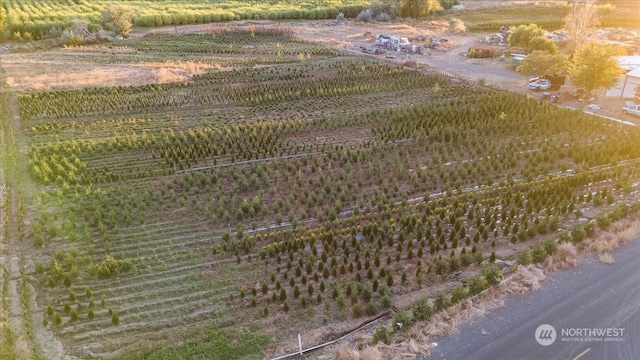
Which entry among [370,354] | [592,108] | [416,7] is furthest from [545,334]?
[416,7]

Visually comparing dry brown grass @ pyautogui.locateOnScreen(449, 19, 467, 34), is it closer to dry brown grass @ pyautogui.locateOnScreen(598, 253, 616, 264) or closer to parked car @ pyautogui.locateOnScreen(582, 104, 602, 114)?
parked car @ pyautogui.locateOnScreen(582, 104, 602, 114)

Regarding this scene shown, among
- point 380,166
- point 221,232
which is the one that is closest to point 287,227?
point 221,232

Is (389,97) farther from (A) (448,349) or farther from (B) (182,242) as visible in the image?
(A) (448,349)

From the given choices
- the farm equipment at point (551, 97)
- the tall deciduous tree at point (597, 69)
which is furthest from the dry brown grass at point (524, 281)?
the tall deciduous tree at point (597, 69)

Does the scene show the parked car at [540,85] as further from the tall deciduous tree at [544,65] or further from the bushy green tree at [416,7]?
the bushy green tree at [416,7]

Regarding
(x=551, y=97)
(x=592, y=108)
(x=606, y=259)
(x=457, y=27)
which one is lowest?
(x=606, y=259)

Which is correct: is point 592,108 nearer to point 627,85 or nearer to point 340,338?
point 627,85
